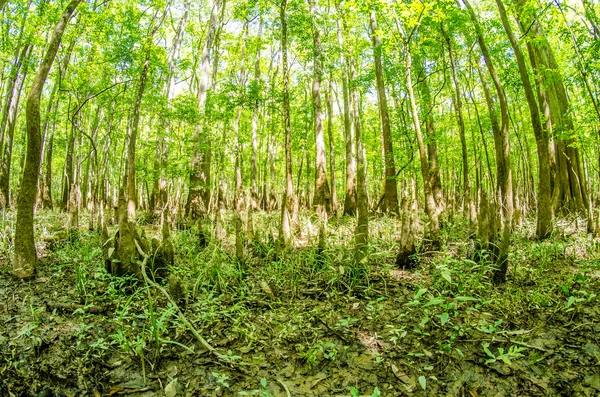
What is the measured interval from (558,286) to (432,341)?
6.98 ft

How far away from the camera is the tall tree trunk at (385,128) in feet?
19.5

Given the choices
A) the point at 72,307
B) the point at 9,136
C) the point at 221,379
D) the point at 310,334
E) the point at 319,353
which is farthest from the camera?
the point at 9,136

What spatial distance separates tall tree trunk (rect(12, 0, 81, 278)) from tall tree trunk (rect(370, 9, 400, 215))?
15.4 feet

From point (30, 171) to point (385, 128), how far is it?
6.99 metres

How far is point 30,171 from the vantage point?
4590 millimetres

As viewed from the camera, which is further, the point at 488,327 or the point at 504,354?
the point at 488,327

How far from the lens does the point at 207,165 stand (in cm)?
1024

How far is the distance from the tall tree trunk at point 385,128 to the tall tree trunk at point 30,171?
469 centimetres

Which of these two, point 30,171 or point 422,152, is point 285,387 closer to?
point 30,171

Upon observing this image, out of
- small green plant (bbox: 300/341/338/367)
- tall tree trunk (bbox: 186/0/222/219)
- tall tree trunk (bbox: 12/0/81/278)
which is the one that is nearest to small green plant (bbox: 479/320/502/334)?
small green plant (bbox: 300/341/338/367)

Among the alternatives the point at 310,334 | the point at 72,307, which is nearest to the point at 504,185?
the point at 310,334

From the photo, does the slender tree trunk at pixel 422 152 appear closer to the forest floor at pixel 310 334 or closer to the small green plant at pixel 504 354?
the forest floor at pixel 310 334

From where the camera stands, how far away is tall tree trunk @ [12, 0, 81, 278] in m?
4.54

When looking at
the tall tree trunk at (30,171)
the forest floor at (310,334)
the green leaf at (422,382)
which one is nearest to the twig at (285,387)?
the forest floor at (310,334)
